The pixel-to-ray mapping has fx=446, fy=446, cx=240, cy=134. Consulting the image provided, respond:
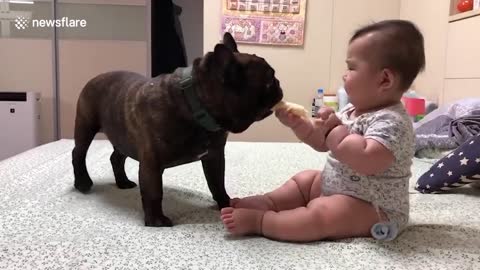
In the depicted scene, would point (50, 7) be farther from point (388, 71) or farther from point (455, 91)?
point (388, 71)

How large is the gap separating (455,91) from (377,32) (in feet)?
4.46

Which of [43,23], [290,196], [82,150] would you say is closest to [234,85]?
[290,196]

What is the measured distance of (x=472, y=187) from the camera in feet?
3.81

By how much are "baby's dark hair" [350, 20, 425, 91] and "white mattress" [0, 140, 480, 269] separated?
300mm

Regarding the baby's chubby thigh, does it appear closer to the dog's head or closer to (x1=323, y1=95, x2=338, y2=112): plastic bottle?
the dog's head

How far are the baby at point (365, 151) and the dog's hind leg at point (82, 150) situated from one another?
1.48ft

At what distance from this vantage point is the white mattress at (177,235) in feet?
2.11

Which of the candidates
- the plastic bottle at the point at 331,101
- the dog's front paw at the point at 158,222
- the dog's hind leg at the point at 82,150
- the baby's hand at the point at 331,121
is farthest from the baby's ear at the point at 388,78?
the plastic bottle at the point at 331,101

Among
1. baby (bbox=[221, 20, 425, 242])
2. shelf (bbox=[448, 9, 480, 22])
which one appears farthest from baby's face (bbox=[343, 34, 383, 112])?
shelf (bbox=[448, 9, 480, 22])

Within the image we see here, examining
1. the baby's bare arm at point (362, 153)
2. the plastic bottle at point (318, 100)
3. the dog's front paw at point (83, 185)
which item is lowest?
the dog's front paw at point (83, 185)

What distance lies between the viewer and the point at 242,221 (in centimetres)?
76

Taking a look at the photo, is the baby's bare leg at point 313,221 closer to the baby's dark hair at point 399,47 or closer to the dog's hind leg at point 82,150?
the baby's dark hair at point 399,47

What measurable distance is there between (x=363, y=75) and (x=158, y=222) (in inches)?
18.1

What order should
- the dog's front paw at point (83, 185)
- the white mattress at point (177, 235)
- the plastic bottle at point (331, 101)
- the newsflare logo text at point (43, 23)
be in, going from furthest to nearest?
1. the newsflare logo text at point (43, 23)
2. the plastic bottle at point (331, 101)
3. the dog's front paw at point (83, 185)
4. the white mattress at point (177, 235)
